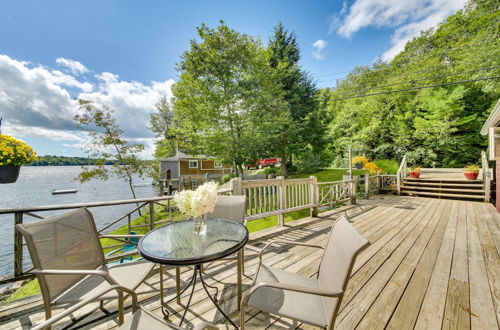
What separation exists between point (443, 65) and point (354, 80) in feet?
29.0

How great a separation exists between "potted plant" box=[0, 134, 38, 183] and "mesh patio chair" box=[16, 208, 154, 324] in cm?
83

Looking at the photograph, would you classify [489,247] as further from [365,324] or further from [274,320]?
[274,320]

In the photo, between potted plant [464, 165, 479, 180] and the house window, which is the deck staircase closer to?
potted plant [464, 165, 479, 180]

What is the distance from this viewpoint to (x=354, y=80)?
22016mm

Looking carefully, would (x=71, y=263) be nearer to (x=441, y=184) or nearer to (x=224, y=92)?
(x=224, y=92)

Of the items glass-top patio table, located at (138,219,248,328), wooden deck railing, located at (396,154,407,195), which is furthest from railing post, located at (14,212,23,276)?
wooden deck railing, located at (396,154,407,195)

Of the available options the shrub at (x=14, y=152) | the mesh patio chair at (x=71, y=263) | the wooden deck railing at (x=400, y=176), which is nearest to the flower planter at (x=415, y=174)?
the wooden deck railing at (x=400, y=176)

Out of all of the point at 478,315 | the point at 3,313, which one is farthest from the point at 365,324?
the point at 3,313

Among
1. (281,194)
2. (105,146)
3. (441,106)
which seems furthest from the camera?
(441,106)

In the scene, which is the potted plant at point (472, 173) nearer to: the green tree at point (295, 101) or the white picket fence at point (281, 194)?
the white picket fence at point (281, 194)

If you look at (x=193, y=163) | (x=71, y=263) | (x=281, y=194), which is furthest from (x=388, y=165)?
(x=193, y=163)

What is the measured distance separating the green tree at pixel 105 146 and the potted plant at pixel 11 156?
9.97 m

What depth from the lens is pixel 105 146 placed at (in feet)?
36.9

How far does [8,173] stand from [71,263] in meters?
1.17
